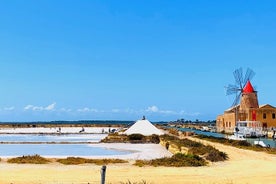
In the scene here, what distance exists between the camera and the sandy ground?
1177 cm

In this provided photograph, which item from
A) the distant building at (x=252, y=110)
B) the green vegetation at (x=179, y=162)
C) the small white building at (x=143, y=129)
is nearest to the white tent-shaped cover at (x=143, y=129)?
the small white building at (x=143, y=129)

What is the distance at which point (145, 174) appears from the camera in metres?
13.0

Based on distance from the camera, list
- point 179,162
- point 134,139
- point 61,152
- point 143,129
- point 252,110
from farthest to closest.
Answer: point 252,110
point 143,129
point 134,139
point 61,152
point 179,162

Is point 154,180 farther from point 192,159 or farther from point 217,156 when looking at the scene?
point 217,156

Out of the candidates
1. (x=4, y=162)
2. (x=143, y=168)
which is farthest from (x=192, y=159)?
(x=4, y=162)

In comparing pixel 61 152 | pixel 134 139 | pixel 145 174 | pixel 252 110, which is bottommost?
pixel 61 152

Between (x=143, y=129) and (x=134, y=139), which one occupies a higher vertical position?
(x=143, y=129)

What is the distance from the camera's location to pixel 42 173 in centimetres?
1357

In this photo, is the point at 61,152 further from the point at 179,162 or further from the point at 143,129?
the point at 143,129

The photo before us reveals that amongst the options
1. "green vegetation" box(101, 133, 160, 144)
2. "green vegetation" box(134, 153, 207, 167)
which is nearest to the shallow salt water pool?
"green vegetation" box(134, 153, 207, 167)

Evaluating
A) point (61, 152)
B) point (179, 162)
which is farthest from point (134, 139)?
point (179, 162)

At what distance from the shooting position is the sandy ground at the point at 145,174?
464 inches

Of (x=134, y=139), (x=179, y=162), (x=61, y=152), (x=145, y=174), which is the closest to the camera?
(x=145, y=174)

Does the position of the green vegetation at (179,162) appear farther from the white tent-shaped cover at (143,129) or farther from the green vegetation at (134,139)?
the white tent-shaped cover at (143,129)
